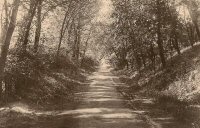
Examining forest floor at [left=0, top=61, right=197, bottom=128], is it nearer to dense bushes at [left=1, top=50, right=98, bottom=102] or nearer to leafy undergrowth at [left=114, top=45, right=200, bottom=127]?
leafy undergrowth at [left=114, top=45, right=200, bottom=127]

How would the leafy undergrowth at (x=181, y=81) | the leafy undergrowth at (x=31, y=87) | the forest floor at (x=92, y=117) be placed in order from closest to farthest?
the forest floor at (x=92, y=117) < the leafy undergrowth at (x=31, y=87) < the leafy undergrowth at (x=181, y=81)

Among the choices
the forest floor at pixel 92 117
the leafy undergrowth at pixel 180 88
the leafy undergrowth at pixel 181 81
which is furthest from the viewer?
the leafy undergrowth at pixel 181 81

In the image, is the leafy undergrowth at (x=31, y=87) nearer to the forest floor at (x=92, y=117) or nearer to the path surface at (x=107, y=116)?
the forest floor at (x=92, y=117)

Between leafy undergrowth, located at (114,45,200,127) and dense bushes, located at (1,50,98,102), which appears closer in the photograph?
leafy undergrowth, located at (114,45,200,127)

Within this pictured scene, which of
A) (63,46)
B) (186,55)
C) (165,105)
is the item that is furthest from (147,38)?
(165,105)

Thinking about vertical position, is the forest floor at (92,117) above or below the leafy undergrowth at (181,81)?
below

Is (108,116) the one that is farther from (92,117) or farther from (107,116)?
(92,117)

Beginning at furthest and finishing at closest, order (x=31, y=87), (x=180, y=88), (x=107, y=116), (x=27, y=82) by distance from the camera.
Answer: (x=180, y=88) → (x=31, y=87) → (x=27, y=82) → (x=107, y=116)

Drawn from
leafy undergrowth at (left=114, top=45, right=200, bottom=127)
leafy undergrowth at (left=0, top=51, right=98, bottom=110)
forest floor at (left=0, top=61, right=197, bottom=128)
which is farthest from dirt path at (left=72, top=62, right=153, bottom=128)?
leafy undergrowth at (left=114, top=45, right=200, bottom=127)

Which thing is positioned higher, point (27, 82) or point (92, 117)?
point (27, 82)

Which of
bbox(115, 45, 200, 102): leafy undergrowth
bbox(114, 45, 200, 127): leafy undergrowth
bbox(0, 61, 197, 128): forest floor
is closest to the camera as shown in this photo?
bbox(0, 61, 197, 128): forest floor

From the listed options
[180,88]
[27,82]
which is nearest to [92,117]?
[27,82]

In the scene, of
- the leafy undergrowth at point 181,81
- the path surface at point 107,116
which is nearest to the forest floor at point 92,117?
the path surface at point 107,116

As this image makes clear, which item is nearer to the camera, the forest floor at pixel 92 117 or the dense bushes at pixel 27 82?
the forest floor at pixel 92 117
